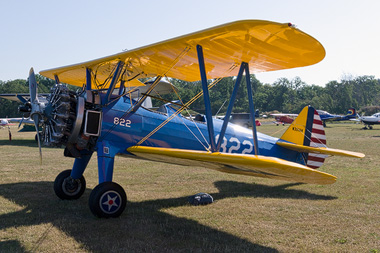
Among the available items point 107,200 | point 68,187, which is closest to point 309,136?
point 107,200

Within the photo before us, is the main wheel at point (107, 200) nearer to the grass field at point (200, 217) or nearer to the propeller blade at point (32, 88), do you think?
the grass field at point (200, 217)

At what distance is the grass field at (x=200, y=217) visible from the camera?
3.95 meters

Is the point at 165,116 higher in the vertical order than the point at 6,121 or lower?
higher

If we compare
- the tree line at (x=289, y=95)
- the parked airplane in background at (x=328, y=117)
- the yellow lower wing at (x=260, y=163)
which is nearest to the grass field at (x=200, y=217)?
the yellow lower wing at (x=260, y=163)

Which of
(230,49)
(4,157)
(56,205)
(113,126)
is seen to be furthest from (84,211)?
(4,157)

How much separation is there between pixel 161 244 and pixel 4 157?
10277 mm

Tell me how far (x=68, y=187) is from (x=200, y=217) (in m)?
2.66

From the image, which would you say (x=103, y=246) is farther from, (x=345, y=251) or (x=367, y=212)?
(x=367, y=212)

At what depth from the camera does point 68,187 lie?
623 cm

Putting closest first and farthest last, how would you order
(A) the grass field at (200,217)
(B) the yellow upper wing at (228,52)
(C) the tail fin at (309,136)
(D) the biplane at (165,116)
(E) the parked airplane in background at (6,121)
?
(A) the grass field at (200,217)
(B) the yellow upper wing at (228,52)
(D) the biplane at (165,116)
(C) the tail fin at (309,136)
(E) the parked airplane in background at (6,121)

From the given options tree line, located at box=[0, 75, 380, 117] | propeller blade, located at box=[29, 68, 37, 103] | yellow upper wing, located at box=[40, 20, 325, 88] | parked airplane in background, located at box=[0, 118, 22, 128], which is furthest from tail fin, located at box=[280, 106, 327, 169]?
tree line, located at box=[0, 75, 380, 117]

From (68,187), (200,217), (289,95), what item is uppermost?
(289,95)

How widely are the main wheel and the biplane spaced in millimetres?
14

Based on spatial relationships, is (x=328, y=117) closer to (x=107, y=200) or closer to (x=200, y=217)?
(x=200, y=217)
